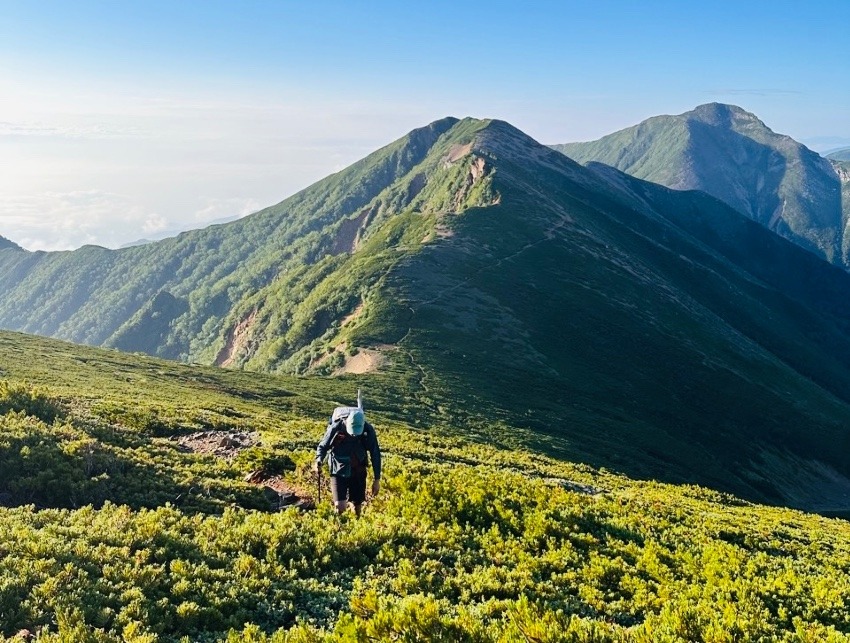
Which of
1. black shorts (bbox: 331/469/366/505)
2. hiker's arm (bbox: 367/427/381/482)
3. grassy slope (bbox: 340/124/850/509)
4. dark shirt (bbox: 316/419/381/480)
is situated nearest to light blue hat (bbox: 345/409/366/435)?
dark shirt (bbox: 316/419/381/480)

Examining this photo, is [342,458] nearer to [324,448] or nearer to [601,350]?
[324,448]

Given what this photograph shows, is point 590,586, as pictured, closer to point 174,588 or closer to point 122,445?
point 174,588

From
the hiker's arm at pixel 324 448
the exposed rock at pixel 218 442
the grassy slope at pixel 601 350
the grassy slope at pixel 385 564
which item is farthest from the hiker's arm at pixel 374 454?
the grassy slope at pixel 601 350

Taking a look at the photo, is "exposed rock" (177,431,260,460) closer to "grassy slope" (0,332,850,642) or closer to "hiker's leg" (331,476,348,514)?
"grassy slope" (0,332,850,642)

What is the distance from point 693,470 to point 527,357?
26.0 m

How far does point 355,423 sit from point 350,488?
6.94 ft

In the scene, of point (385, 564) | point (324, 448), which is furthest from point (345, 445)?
point (385, 564)

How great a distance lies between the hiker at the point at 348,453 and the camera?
14.0m

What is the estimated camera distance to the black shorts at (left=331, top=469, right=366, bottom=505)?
47.7ft

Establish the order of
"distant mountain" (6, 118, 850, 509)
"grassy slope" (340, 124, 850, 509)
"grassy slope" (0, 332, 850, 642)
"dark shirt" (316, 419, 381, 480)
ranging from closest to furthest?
"grassy slope" (0, 332, 850, 642), "dark shirt" (316, 419, 381, 480), "grassy slope" (340, 124, 850, 509), "distant mountain" (6, 118, 850, 509)

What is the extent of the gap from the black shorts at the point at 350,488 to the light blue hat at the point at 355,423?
4.73ft

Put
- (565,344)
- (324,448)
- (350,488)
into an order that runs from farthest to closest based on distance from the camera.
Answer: (565,344)
(350,488)
(324,448)

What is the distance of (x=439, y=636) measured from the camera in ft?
27.5

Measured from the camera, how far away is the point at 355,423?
13.8 meters
